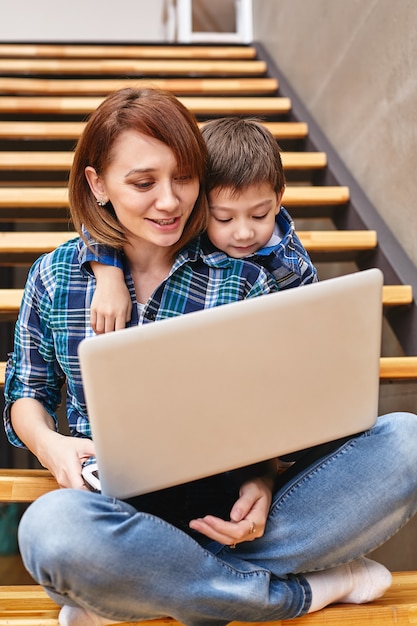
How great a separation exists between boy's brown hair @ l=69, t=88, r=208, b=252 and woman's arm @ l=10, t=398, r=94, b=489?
28cm

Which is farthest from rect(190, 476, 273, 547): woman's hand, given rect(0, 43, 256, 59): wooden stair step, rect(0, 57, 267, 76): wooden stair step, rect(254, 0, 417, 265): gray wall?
rect(0, 43, 256, 59): wooden stair step

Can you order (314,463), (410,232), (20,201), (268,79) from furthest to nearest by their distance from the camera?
(268,79) < (20,201) < (410,232) < (314,463)

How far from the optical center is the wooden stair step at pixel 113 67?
9.18 ft

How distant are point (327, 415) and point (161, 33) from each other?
168 inches

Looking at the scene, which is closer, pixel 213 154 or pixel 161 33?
pixel 213 154

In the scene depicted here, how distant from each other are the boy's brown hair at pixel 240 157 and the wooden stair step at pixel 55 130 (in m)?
1.11

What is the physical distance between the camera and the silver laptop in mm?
831

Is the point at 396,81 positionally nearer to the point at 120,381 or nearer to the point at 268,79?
the point at 268,79

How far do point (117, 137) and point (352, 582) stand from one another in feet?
2.33

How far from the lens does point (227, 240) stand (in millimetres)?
1188

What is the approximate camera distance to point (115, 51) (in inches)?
118

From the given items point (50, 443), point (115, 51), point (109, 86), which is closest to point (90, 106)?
point (109, 86)

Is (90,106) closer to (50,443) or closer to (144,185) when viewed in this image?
(144,185)

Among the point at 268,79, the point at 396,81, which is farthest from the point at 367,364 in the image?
the point at 268,79
